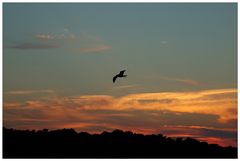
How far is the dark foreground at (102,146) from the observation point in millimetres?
51781

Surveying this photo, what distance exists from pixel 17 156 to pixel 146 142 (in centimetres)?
1455

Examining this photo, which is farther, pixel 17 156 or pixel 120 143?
pixel 120 143

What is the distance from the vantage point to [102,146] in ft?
175

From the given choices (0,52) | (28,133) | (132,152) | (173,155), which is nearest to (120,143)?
(132,152)

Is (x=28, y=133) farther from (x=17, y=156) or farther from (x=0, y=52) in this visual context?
(x=0, y=52)

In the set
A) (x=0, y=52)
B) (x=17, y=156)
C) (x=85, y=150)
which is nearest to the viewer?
(x=0, y=52)

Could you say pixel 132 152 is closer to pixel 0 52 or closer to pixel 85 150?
pixel 85 150

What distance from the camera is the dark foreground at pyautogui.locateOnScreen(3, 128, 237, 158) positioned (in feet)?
170

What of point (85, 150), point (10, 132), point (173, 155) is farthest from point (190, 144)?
point (10, 132)

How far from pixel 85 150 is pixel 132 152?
5104mm

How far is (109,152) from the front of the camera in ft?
173

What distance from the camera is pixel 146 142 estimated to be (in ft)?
181

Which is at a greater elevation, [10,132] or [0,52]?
[0,52]

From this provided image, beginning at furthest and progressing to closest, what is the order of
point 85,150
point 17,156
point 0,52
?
1. point 85,150
2. point 17,156
3. point 0,52
